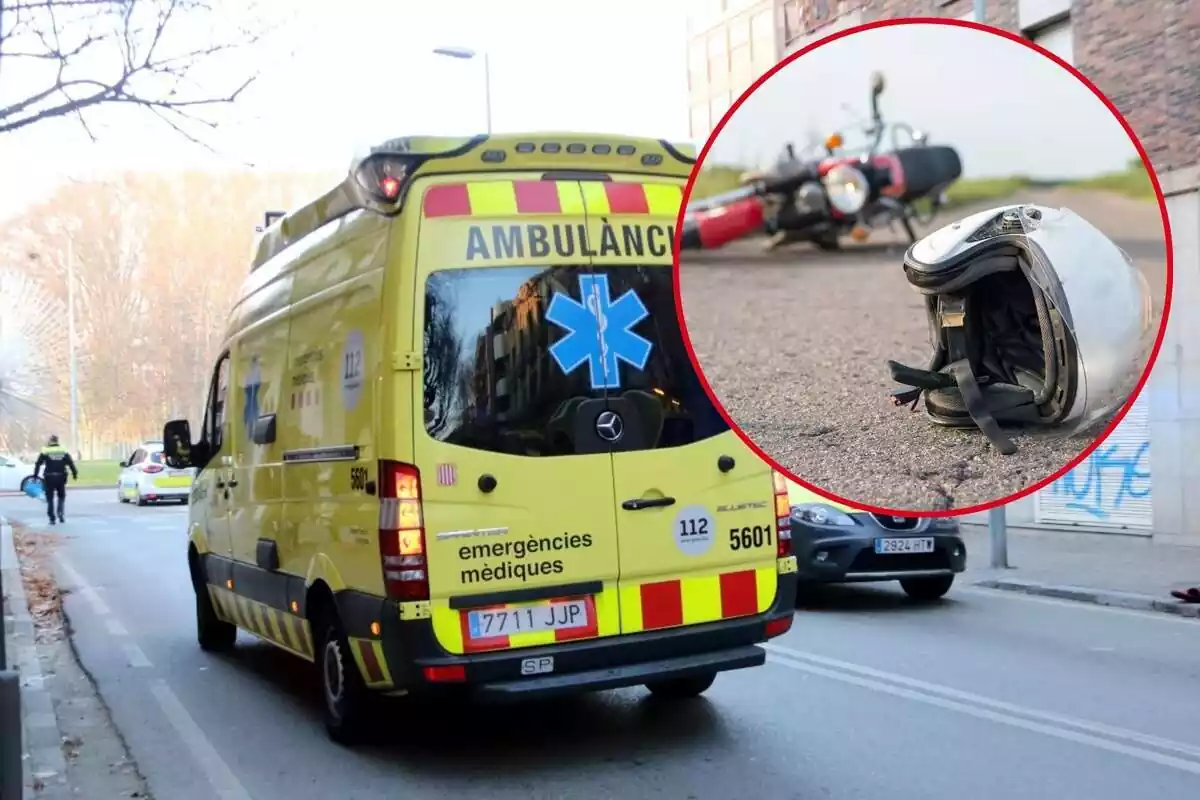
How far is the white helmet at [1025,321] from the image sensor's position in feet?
3.58

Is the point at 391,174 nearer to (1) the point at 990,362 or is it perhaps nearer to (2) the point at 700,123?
(2) the point at 700,123

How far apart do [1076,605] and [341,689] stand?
6.97 metres

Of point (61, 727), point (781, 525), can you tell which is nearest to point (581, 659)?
point (781, 525)

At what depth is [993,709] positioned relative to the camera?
20.5 ft

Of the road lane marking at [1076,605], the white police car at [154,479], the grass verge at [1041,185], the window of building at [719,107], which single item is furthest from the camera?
the white police car at [154,479]

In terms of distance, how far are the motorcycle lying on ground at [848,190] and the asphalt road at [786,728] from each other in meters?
4.14

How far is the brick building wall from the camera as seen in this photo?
1.30 metres

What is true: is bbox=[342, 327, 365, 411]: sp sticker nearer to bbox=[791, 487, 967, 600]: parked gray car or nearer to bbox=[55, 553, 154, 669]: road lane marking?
bbox=[55, 553, 154, 669]: road lane marking

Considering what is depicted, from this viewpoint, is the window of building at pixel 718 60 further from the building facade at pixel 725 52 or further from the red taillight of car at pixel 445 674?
the red taillight of car at pixel 445 674

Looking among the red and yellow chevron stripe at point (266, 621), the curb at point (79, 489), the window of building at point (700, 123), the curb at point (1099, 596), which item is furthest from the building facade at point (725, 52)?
the curb at point (79, 489)

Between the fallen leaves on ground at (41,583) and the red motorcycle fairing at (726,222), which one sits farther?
the fallen leaves on ground at (41,583)

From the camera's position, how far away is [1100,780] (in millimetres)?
4965

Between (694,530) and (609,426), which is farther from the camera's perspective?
(694,530)

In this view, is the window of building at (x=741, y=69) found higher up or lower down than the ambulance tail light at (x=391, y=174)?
lower down
